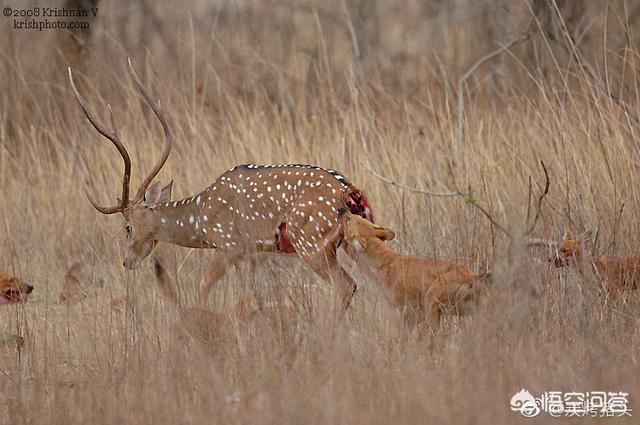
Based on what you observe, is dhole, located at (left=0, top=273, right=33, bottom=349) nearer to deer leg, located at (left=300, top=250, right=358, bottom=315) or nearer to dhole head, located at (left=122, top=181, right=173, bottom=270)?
dhole head, located at (left=122, top=181, right=173, bottom=270)

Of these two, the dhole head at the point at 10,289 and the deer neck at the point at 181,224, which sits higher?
the deer neck at the point at 181,224

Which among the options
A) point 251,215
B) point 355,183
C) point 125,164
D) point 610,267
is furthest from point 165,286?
point 355,183

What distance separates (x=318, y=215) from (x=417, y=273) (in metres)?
1.01

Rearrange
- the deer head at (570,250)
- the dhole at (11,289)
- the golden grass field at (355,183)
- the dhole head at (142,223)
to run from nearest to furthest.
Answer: the golden grass field at (355,183) → the deer head at (570,250) → the dhole at (11,289) → the dhole head at (142,223)

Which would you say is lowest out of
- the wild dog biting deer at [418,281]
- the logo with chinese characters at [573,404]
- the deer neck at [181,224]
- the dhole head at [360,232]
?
the logo with chinese characters at [573,404]

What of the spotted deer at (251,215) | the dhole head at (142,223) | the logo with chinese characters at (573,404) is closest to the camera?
the logo with chinese characters at (573,404)

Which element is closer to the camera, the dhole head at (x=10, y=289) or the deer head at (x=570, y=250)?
the deer head at (x=570, y=250)

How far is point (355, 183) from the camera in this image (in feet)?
27.1

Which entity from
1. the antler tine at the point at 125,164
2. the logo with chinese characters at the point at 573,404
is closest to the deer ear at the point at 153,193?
the antler tine at the point at 125,164

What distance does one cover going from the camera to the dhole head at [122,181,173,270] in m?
7.02

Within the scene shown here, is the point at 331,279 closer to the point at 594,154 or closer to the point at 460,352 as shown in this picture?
the point at 460,352

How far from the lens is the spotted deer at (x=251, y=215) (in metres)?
6.25

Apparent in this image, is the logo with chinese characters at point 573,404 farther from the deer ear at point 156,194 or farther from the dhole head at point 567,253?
the deer ear at point 156,194

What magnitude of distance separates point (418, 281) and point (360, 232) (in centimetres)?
55
